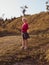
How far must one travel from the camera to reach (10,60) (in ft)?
54.1

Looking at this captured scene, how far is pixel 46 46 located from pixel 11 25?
66.5 metres

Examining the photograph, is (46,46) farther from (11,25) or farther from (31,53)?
(11,25)

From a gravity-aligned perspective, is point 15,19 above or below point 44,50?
below

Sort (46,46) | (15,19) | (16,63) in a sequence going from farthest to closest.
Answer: (15,19) → (46,46) → (16,63)

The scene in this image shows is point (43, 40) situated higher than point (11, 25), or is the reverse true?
point (43, 40)

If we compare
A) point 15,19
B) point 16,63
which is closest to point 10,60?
point 16,63

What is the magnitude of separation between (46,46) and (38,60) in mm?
2414

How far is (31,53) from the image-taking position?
17.5 meters

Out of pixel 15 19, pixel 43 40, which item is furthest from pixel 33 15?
pixel 43 40

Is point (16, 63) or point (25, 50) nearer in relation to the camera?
point (16, 63)

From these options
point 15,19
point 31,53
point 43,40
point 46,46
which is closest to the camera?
point 31,53

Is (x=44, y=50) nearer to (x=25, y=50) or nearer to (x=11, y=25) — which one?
(x=25, y=50)

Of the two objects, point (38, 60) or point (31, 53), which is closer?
point (38, 60)

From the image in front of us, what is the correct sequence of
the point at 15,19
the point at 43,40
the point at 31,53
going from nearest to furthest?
the point at 31,53 < the point at 43,40 < the point at 15,19
